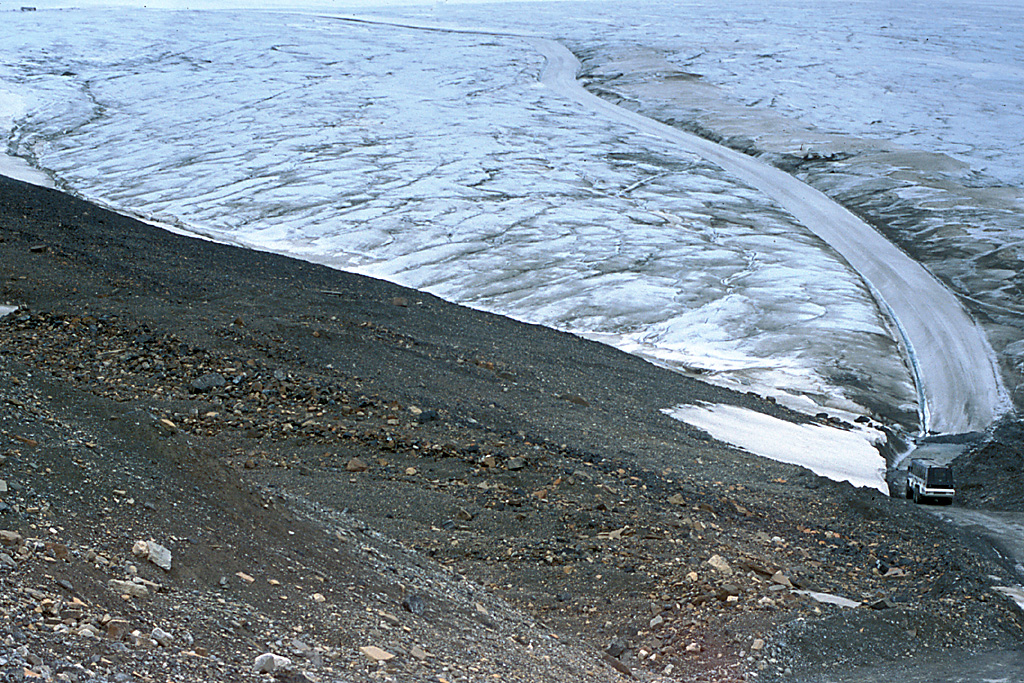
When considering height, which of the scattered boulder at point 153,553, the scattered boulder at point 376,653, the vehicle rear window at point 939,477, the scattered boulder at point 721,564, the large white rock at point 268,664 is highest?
the scattered boulder at point 153,553

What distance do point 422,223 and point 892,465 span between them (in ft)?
26.7

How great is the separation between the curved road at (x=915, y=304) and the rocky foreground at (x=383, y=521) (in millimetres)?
4648

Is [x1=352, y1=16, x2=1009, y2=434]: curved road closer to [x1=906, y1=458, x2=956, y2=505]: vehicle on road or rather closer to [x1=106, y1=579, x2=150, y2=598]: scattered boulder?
[x1=906, y1=458, x2=956, y2=505]: vehicle on road

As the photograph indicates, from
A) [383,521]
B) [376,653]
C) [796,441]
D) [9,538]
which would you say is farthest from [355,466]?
[796,441]

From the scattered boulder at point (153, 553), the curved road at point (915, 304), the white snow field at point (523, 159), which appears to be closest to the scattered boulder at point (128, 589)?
the scattered boulder at point (153, 553)

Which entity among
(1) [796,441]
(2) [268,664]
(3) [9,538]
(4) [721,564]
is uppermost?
(3) [9,538]

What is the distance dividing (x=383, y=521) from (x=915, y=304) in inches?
437

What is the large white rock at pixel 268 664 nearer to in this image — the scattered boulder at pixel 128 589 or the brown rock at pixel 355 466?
the scattered boulder at pixel 128 589

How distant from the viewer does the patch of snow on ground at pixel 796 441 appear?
314 inches

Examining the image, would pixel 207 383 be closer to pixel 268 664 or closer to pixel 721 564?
pixel 721 564

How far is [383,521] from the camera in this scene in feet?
16.3

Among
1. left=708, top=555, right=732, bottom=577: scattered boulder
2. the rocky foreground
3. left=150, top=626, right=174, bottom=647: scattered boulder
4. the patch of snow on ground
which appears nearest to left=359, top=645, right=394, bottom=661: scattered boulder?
the rocky foreground

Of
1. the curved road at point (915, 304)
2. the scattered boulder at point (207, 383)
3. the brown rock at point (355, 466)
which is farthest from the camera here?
the curved road at point (915, 304)

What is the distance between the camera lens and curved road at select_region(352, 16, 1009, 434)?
11180 millimetres
